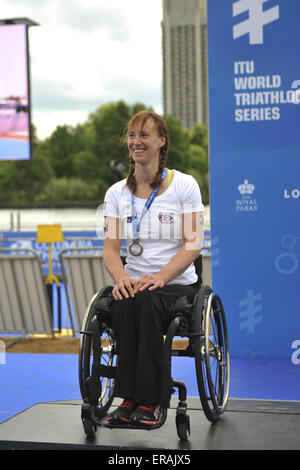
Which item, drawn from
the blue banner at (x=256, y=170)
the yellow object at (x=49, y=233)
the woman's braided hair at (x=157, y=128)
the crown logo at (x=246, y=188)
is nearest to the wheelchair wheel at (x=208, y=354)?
the woman's braided hair at (x=157, y=128)

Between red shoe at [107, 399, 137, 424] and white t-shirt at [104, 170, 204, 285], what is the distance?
0.62 meters

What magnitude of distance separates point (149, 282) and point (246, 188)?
2163 millimetres

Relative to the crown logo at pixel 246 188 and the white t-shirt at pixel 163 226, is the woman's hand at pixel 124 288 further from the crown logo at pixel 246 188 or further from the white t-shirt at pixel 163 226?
the crown logo at pixel 246 188

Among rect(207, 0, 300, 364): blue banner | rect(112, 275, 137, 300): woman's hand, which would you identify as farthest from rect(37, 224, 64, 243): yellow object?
rect(112, 275, 137, 300): woman's hand

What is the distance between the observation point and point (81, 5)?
32.3 meters

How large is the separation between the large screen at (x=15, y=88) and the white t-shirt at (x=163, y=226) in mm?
6773

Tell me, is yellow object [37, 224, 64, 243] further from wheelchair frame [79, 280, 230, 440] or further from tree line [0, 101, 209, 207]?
tree line [0, 101, 209, 207]

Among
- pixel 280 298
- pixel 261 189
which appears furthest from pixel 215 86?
pixel 280 298

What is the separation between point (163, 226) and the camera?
307 cm

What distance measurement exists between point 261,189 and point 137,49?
3031 cm

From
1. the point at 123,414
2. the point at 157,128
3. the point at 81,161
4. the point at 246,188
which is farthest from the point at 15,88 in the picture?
the point at 81,161

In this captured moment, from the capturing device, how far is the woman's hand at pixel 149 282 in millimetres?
2883
